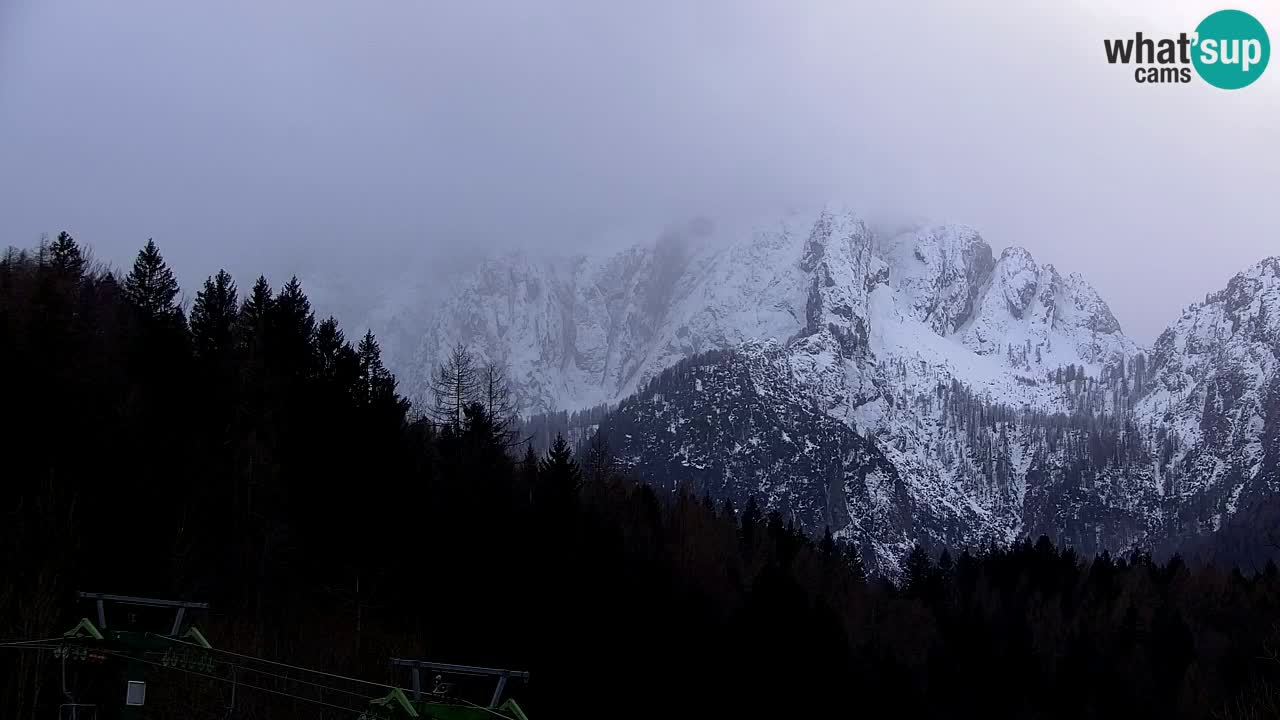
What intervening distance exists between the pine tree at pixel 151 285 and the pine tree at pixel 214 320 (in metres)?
1.88

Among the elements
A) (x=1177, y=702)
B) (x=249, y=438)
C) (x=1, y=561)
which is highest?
(x=249, y=438)

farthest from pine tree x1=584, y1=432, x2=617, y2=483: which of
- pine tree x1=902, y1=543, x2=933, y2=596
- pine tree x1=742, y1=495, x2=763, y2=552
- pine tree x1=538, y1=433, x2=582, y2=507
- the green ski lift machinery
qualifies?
the green ski lift machinery

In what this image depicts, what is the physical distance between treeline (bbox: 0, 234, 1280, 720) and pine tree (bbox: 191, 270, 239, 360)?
0.65ft

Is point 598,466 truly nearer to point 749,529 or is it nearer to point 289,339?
point 749,529

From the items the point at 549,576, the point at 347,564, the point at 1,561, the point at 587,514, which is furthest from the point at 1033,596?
the point at 1,561

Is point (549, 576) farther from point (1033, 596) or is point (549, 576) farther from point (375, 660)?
point (1033, 596)

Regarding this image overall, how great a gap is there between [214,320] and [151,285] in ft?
22.1

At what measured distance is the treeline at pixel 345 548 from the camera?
1744 inches

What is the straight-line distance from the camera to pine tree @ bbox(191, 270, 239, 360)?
2761 inches

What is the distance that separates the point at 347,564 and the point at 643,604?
23242 mm

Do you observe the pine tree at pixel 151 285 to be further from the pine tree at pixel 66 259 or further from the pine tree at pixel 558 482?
the pine tree at pixel 558 482

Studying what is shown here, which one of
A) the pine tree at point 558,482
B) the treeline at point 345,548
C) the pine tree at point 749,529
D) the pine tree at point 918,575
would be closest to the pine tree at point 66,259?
the treeline at point 345,548

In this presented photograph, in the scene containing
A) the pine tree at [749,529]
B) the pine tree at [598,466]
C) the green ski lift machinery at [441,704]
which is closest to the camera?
the green ski lift machinery at [441,704]

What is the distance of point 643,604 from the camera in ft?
243
